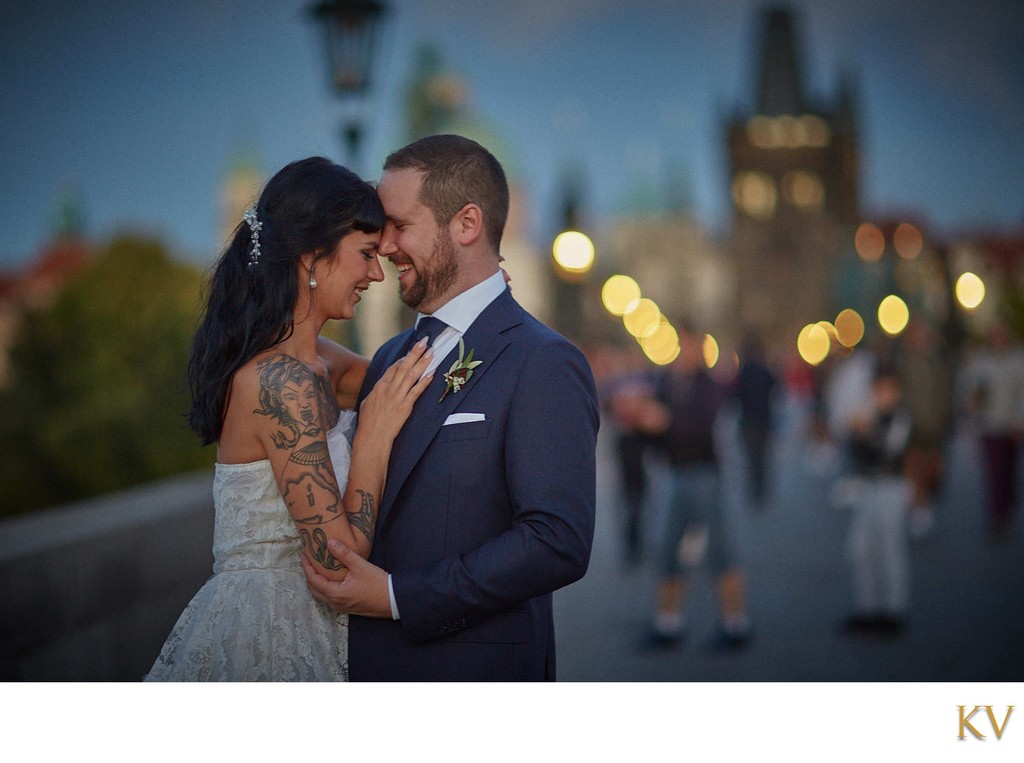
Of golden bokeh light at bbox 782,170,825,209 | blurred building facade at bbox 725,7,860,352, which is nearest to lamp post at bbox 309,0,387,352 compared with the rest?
blurred building facade at bbox 725,7,860,352

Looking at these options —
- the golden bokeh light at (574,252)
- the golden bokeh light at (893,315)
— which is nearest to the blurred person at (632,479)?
the golden bokeh light at (574,252)

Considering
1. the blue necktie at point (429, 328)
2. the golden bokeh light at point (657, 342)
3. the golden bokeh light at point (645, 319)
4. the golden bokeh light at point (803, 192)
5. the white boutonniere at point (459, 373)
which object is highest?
the golden bokeh light at point (803, 192)

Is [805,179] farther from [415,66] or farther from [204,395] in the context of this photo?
[204,395]

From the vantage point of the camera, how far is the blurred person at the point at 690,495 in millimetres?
8141

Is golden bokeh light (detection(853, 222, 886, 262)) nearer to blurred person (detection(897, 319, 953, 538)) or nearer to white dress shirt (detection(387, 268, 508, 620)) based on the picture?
blurred person (detection(897, 319, 953, 538))

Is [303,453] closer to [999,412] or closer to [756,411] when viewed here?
[999,412]

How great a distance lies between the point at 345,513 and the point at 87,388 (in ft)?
128

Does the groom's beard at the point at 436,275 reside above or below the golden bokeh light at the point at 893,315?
below

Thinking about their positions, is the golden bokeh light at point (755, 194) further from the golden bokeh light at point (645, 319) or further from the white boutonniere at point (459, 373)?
the white boutonniere at point (459, 373)

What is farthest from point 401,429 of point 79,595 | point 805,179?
point 805,179

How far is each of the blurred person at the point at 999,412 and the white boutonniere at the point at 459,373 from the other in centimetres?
960

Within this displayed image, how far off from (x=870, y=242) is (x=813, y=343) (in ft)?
26.6

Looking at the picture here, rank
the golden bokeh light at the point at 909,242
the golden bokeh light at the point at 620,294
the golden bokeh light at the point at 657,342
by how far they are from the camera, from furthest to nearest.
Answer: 1. the golden bokeh light at the point at 909,242
2. the golden bokeh light at the point at 657,342
3. the golden bokeh light at the point at 620,294

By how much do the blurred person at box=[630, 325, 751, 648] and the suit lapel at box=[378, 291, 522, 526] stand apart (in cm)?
481
